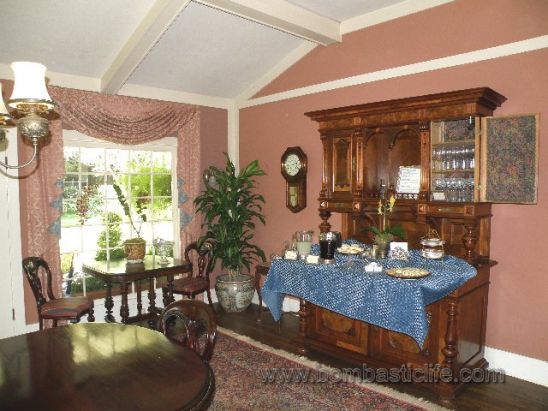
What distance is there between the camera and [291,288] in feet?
11.7

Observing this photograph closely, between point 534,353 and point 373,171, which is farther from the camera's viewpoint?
point 373,171

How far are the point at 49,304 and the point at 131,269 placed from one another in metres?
0.75

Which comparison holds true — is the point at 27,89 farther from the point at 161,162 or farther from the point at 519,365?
the point at 519,365

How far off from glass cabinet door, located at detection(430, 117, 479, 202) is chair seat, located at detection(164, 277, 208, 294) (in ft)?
8.42

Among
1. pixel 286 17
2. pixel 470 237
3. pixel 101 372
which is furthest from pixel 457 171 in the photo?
pixel 101 372

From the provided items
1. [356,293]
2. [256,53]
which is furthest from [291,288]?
[256,53]

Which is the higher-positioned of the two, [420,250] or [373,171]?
[373,171]

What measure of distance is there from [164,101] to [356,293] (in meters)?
3.27

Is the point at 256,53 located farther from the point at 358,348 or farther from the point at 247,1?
the point at 358,348

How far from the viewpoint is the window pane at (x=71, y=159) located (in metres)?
4.43

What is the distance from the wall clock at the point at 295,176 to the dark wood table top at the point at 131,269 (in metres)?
1.42

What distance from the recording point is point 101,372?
1694 mm

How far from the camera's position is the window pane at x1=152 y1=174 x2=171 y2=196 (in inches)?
200

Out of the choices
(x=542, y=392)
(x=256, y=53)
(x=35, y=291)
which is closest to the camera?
(x=542, y=392)
